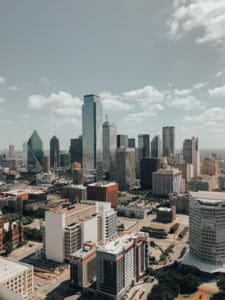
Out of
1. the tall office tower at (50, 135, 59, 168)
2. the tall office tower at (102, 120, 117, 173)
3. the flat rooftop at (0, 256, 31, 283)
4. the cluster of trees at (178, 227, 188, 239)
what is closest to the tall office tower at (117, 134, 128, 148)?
the tall office tower at (102, 120, 117, 173)

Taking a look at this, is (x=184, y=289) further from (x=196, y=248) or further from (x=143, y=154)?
(x=143, y=154)

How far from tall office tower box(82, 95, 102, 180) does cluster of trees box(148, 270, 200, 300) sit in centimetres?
8018

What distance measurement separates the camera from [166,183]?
7612 cm

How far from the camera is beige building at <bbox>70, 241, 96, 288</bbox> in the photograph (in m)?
27.7

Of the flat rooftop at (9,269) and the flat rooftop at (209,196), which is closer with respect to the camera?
the flat rooftop at (9,269)

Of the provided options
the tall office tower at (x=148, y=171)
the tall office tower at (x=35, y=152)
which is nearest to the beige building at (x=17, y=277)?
the tall office tower at (x=148, y=171)

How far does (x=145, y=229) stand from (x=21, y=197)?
29.0 meters

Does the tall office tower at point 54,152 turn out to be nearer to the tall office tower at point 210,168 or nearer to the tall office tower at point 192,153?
the tall office tower at point 192,153

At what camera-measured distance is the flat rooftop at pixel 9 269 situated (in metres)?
23.2

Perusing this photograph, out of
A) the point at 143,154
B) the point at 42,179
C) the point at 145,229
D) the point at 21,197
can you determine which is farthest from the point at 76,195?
the point at 143,154

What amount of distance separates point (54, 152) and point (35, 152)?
1036 centimetres

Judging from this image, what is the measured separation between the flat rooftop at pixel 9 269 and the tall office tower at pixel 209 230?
18.6 metres

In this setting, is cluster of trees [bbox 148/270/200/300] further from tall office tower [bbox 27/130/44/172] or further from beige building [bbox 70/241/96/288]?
tall office tower [bbox 27/130/44/172]

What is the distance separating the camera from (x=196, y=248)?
33031 mm
